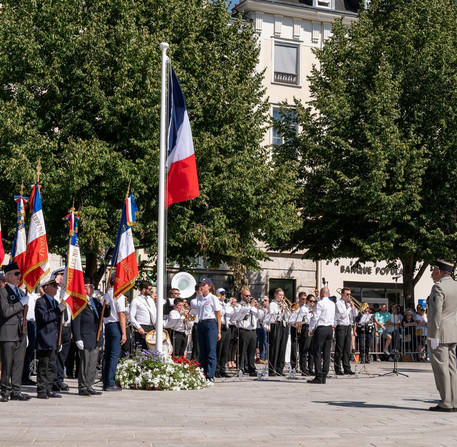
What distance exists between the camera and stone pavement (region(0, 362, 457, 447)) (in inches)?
356

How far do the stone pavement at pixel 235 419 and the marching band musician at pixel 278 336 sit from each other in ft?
13.8

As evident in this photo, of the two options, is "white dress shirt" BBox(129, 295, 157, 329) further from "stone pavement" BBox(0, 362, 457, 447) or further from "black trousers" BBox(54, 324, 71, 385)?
"stone pavement" BBox(0, 362, 457, 447)

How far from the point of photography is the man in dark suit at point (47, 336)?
44.0 feet

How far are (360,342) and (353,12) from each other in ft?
69.7

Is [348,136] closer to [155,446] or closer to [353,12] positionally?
[353,12]

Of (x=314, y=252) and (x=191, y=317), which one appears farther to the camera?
(x=314, y=252)

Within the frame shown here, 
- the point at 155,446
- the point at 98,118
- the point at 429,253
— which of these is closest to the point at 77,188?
the point at 98,118

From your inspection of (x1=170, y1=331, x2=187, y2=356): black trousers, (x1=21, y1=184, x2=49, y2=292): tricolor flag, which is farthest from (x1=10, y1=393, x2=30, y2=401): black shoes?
(x1=170, y1=331, x2=187, y2=356): black trousers

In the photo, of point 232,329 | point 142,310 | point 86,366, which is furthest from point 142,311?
point 232,329

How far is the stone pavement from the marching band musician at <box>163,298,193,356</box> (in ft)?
13.3

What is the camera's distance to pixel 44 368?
13500 millimetres

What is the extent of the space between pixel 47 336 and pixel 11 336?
739mm

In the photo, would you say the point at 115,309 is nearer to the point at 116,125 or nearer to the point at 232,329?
the point at 232,329

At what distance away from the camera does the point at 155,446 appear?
853 centimetres
